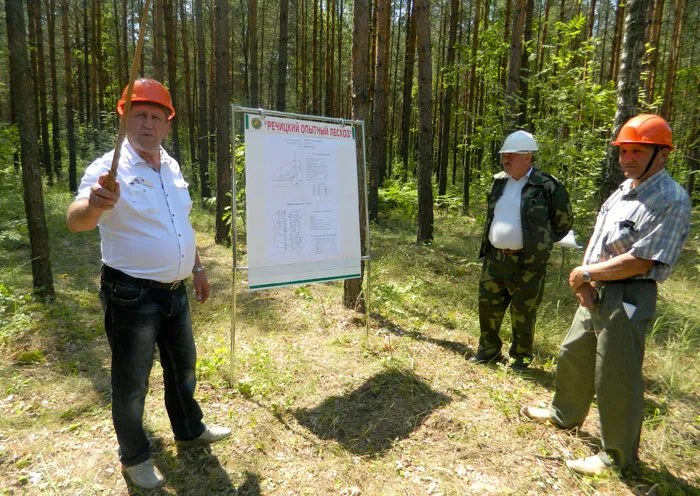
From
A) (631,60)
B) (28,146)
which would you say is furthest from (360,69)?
(28,146)

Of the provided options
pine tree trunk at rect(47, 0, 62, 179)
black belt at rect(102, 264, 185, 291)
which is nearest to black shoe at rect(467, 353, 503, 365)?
black belt at rect(102, 264, 185, 291)

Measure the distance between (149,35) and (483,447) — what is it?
26.3 meters

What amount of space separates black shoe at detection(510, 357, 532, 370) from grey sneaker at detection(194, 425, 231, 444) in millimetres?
2591

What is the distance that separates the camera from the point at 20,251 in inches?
303

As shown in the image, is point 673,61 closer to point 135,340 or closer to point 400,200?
point 400,200

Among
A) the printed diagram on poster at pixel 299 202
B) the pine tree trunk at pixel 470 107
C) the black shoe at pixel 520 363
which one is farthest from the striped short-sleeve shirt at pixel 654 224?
the pine tree trunk at pixel 470 107

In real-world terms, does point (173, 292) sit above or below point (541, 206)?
below

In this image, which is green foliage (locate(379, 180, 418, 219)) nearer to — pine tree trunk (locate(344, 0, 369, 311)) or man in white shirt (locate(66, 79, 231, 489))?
pine tree trunk (locate(344, 0, 369, 311))

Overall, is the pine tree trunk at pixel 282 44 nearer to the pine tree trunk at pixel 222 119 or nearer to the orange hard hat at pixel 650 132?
the pine tree trunk at pixel 222 119

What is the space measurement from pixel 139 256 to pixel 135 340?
1.52ft

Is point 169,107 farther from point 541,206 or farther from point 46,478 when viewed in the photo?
point 541,206

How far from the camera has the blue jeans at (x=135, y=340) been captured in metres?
2.28

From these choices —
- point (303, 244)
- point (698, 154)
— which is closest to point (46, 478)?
point (303, 244)

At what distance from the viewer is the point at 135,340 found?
2295mm
